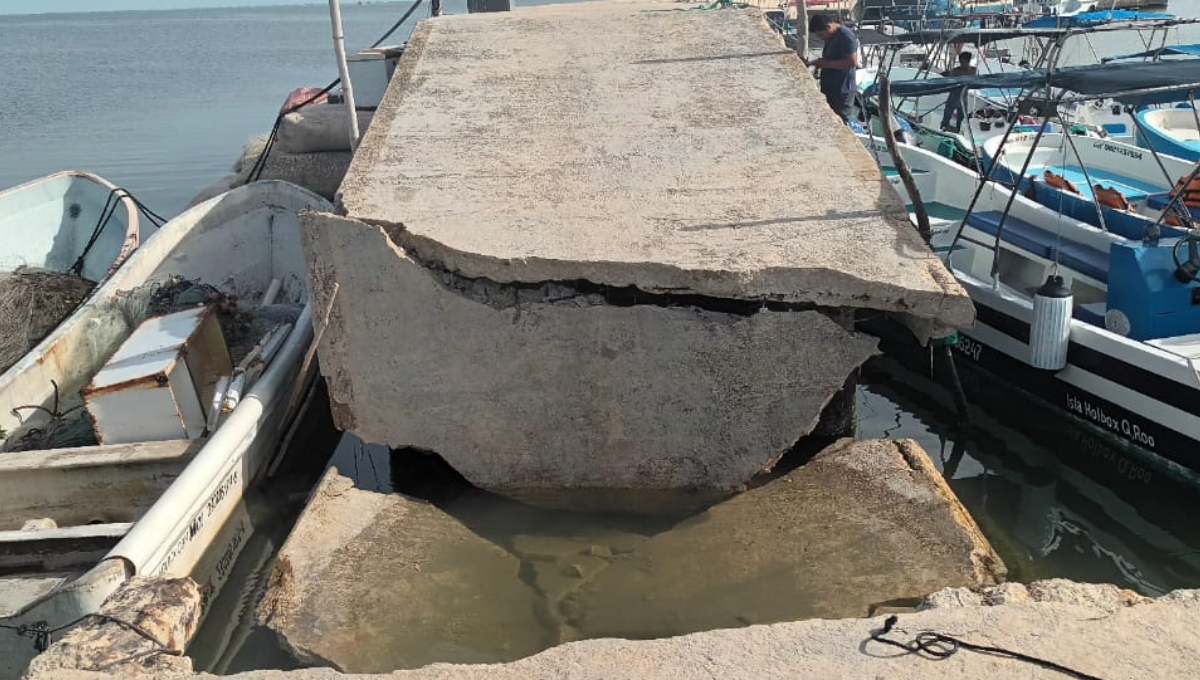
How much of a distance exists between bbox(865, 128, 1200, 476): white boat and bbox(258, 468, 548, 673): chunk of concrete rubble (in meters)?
4.58

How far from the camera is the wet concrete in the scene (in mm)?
3850

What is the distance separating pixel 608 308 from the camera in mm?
4570

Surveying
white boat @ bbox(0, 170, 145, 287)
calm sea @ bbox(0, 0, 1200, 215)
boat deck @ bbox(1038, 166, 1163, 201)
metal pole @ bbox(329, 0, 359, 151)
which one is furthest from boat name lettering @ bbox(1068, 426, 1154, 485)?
calm sea @ bbox(0, 0, 1200, 215)

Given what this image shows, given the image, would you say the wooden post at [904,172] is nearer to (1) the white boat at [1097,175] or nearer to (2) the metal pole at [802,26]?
(1) the white boat at [1097,175]

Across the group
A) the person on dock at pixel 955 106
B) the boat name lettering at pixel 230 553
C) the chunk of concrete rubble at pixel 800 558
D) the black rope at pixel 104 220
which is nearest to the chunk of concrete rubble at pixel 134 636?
the boat name lettering at pixel 230 553

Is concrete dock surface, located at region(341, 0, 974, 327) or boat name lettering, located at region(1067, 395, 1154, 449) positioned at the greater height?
concrete dock surface, located at region(341, 0, 974, 327)

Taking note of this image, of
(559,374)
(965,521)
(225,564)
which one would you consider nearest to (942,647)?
(965,521)

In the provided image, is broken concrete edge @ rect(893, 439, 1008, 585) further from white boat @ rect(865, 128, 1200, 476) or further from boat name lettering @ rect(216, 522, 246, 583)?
boat name lettering @ rect(216, 522, 246, 583)

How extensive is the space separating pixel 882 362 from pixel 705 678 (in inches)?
235

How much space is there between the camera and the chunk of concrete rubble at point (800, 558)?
3.92 meters

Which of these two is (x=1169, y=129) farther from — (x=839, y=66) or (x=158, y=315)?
(x=158, y=315)

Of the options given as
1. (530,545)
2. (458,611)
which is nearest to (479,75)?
(530,545)

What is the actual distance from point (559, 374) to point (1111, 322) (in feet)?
14.7

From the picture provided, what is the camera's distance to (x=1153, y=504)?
5.98 meters
